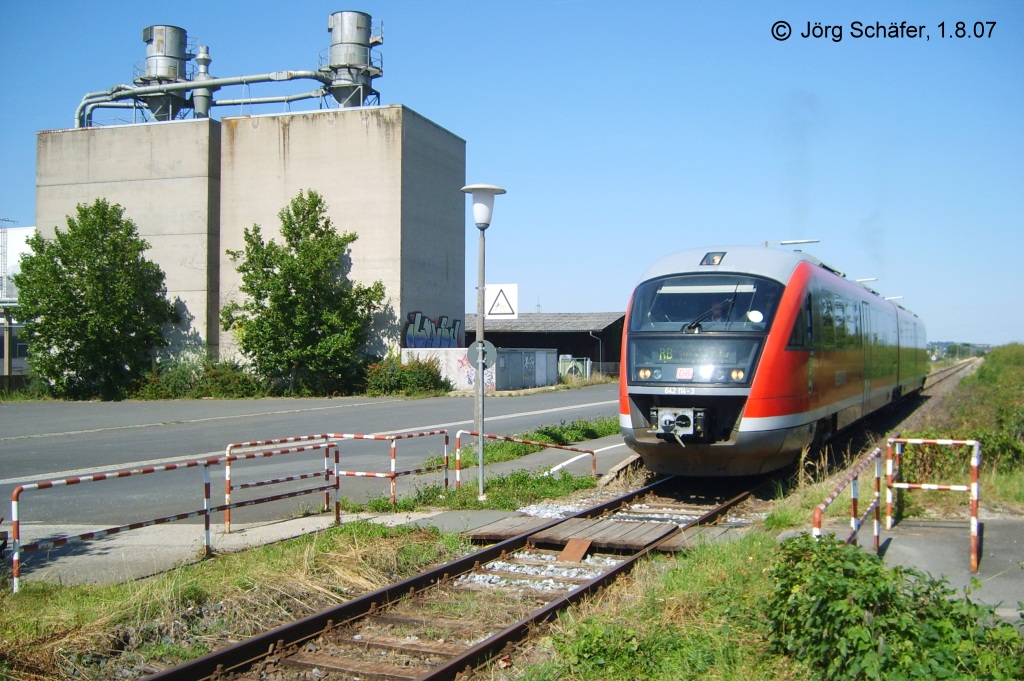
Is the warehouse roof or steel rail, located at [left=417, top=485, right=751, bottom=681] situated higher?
the warehouse roof

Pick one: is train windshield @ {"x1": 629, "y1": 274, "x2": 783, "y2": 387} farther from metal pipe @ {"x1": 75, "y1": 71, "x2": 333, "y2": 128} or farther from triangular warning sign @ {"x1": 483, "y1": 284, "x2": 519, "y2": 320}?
metal pipe @ {"x1": 75, "y1": 71, "x2": 333, "y2": 128}

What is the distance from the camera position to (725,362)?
38.1ft

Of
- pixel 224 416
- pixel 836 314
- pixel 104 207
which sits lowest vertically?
pixel 224 416

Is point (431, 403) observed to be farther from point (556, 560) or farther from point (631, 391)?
point (556, 560)

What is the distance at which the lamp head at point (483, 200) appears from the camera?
13.3 metres

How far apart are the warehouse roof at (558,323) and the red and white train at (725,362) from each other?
1801 inches

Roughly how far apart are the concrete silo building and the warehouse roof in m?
14.6

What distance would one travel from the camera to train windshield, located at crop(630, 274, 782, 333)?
12.0 meters

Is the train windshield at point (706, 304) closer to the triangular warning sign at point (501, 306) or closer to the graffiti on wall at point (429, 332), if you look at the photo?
the triangular warning sign at point (501, 306)

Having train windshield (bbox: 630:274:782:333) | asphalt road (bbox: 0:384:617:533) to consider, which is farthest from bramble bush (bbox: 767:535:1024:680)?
asphalt road (bbox: 0:384:617:533)

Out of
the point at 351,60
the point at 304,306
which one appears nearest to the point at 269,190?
the point at 304,306

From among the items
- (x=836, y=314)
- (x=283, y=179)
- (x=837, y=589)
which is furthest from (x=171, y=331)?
(x=837, y=589)

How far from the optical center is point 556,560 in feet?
30.6

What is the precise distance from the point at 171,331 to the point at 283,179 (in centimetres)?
893
